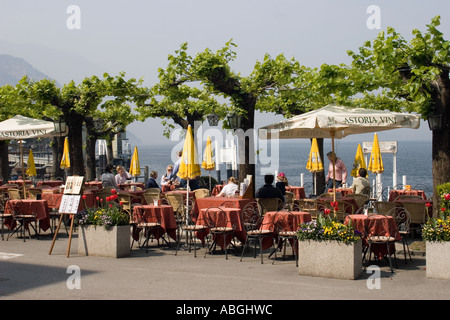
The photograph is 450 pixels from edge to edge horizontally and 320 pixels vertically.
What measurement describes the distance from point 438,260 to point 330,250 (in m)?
1.55

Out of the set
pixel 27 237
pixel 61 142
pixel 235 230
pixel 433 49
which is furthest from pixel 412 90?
pixel 61 142

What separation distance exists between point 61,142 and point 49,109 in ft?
19.1

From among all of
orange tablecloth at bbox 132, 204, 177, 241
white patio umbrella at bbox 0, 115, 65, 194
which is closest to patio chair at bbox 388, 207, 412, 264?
orange tablecloth at bbox 132, 204, 177, 241

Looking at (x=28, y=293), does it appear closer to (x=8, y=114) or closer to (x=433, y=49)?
(x=433, y=49)

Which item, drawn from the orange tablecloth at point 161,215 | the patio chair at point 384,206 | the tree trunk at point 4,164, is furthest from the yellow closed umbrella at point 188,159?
the tree trunk at point 4,164

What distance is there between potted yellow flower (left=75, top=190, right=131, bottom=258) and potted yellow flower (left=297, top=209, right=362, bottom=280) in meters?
3.69

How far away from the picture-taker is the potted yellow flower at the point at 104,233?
1134cm

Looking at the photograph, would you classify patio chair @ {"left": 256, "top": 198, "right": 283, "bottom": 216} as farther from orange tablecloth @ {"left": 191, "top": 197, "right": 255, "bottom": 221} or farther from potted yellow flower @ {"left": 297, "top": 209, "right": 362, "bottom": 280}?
potted yellow flower @ {"left": 297, "top": 209, "right": 362, "bottom": 280}

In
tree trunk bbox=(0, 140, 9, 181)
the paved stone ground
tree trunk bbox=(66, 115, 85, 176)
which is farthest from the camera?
tree trunk bbox=(0, 140, 9, 181)

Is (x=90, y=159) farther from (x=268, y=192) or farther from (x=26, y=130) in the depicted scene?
(x=268, y=192)

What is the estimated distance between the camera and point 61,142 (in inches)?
1183

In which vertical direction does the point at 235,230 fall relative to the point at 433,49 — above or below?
below

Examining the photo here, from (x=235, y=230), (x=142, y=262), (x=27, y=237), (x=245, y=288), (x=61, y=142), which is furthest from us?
(x=61, y=142)

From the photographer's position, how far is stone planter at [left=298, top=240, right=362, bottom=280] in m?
8.95
